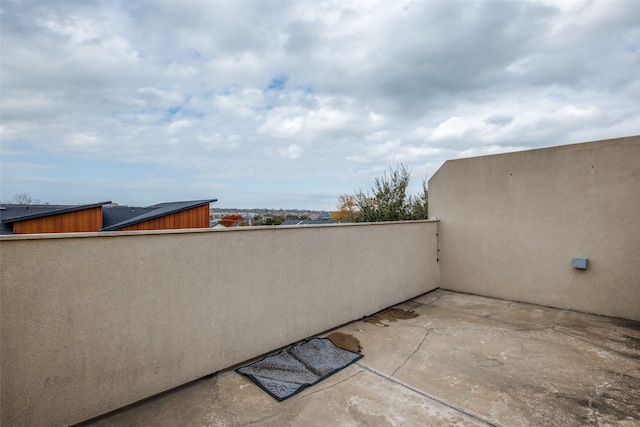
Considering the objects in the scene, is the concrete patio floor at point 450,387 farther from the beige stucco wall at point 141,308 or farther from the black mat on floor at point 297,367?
the beige stucco wall at point 141,308

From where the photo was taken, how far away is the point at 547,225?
4742mm

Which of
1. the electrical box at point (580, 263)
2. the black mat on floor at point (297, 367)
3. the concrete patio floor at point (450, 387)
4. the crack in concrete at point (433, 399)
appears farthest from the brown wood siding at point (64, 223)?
the electrical box at point (580, 263)

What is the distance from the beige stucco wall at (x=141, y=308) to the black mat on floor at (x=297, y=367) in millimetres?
193

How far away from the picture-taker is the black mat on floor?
2430 millimetres

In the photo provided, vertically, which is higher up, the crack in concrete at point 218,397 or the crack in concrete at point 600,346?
the crack in concrete at point 218,397

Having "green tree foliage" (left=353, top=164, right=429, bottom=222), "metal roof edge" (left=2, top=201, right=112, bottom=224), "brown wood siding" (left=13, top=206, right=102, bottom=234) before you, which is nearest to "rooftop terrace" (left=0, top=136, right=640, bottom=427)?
"green tree foliage" (left=353, top=164, right=429, bottom=222)

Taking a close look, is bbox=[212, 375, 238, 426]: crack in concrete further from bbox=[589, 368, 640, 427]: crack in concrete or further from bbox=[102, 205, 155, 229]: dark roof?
bbox=[102, 205, 155, 229]: dark roof

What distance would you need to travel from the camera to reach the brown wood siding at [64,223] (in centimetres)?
618

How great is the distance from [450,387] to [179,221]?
267 inches

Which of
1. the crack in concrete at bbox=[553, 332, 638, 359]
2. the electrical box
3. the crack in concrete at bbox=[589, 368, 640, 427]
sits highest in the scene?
the electrical box

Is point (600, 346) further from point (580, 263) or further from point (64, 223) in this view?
point (64, 223)

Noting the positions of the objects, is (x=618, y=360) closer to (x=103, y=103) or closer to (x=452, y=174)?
(x=452, y=174)

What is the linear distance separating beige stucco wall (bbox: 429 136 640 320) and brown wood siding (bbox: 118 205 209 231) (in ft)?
19.3

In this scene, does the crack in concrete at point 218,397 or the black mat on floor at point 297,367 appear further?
the black mat on floor at point 297,367
